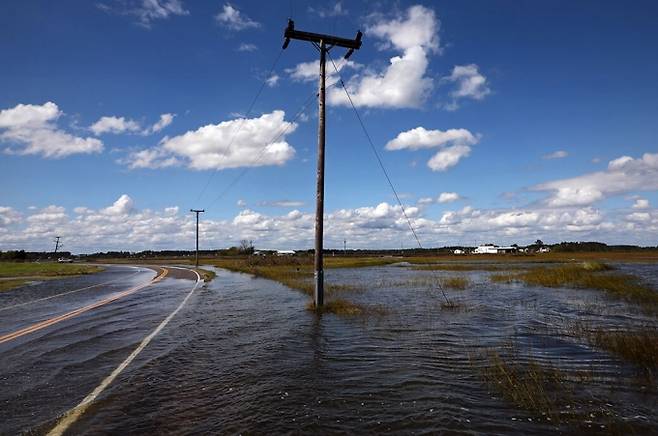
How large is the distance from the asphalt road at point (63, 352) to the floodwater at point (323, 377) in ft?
0.20

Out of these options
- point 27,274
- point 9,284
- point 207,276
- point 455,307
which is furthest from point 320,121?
point 27,274

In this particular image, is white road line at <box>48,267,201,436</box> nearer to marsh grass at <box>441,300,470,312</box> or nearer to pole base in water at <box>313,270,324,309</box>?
pole base in water at <box>313,270,324,309</box>

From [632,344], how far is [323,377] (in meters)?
7.28

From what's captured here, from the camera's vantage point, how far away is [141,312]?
61.2ft

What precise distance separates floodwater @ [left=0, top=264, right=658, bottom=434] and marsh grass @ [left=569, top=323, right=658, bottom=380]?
0.32 meters

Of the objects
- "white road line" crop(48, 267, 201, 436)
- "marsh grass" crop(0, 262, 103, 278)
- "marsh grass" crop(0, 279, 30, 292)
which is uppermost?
"marsh grass" crop(0, 262, 103, 278)

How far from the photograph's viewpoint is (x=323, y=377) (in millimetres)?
8555

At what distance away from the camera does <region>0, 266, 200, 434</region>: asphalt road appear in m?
6.68

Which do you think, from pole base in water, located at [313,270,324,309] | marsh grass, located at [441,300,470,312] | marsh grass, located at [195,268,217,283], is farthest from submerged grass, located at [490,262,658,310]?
marsh grass, located at [195,268,217,283]

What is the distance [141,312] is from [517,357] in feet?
47.0

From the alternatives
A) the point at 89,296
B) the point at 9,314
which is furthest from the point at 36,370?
the point at 89,296

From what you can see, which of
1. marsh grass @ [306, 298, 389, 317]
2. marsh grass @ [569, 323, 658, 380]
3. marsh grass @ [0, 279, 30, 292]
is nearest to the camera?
marsh grass @ [569, 323, 658, 380]

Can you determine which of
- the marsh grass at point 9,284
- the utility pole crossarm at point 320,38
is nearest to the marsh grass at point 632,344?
the utility pole crossarm at point 320,38

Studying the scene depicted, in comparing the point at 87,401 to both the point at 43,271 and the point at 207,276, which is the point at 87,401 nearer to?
the point at 207,276
